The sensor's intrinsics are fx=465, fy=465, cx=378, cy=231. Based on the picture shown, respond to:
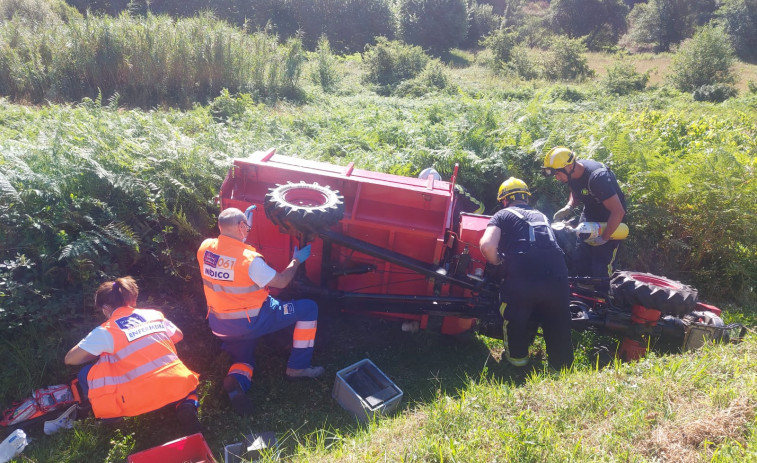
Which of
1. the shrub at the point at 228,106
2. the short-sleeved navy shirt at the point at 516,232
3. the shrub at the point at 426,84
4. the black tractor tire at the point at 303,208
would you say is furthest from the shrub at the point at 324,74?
the short-sleeved navy shirt at the point at 516,232

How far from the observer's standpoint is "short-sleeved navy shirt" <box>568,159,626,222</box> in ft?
16.3

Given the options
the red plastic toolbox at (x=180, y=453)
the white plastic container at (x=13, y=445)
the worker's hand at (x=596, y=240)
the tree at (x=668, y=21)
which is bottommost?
the white plastic container at (x=13, y=445)

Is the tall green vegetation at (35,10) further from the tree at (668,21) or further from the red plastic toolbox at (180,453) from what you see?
the tree at (668,21)

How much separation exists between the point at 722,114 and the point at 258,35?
1394cm

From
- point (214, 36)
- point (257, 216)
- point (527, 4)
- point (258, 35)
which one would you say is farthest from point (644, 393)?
point (527, 4)

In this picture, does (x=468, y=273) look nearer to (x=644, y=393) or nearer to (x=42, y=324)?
(x=644, y=393)

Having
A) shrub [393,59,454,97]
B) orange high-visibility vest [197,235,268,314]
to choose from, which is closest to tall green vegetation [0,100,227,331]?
orange high-visibility vest [197,235,268,314]

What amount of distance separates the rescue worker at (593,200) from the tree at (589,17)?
3682cm

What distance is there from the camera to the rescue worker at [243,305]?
12.0 feet

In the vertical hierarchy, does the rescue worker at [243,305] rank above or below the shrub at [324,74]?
below

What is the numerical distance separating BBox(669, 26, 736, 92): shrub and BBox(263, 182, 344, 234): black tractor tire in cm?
2141

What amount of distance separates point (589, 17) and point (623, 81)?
23127mm

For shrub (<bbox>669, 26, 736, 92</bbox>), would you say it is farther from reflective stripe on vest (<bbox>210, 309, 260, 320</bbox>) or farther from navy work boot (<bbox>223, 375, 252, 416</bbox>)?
navy work boot (<bbox>223, 375, 252, 416</bbox>)

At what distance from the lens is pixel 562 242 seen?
204 inches
